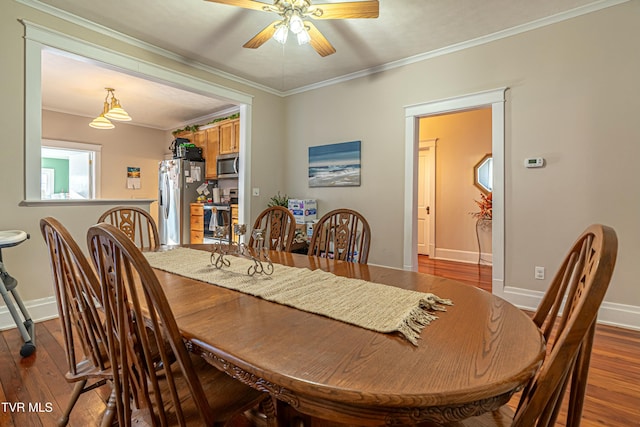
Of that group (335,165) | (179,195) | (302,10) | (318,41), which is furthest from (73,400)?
(179,195)

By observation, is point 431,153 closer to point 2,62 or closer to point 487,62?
point 487,62

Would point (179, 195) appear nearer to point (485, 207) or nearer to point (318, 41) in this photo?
point (318, 41)

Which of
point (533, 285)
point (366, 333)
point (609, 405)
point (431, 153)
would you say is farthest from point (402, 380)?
point (431, 153)

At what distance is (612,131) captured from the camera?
2586mm

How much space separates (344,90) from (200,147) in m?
3.01

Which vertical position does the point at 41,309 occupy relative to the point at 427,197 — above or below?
below

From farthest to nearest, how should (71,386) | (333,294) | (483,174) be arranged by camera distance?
(483,174) → (71,386) → (333,294)

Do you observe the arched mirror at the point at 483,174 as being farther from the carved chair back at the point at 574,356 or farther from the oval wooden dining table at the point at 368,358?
the carved chair back at the point at 574,356

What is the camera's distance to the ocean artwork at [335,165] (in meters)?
4.04

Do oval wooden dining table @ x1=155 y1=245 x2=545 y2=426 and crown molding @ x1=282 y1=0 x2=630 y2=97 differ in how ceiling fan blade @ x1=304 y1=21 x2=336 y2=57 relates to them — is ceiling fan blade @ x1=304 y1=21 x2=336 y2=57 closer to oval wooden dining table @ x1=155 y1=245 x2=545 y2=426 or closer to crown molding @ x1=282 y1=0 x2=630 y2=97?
crown molding @ x1=282 y1=0 x2=630 y2=97

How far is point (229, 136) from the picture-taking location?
17.4 feet

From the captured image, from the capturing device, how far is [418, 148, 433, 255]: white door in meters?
5.79

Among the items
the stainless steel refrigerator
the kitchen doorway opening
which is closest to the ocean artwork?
the kitchen doorway opening

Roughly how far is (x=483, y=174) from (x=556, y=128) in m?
2.47
